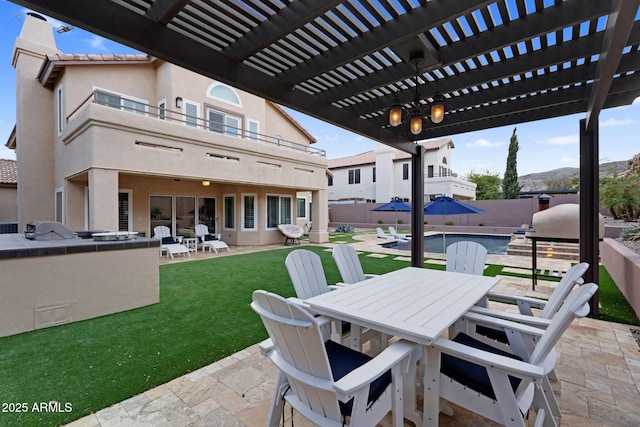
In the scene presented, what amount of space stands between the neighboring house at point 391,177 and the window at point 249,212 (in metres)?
14.6

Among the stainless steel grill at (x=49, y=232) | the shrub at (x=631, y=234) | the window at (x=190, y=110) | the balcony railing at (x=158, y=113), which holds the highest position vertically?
the window at (x=190, y=110)

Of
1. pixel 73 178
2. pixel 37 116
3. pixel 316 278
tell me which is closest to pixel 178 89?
pixel 73 178

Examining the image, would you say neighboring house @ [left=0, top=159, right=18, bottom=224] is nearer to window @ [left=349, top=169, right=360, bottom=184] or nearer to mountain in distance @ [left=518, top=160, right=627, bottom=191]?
window @ [left=349, top=169, right=360, bottom=184]

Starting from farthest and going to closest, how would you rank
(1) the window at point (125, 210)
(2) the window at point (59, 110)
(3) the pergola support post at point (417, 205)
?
(1) the window at point (125, 210), (2) the window at point (59, 110), (3) the pergola support post at point (417, 205)

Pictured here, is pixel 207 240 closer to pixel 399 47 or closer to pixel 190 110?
pixel 190 110

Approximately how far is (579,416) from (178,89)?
41.0ft

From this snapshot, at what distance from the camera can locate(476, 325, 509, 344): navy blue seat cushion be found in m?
2.76

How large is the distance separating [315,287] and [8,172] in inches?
801

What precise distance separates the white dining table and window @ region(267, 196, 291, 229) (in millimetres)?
10304

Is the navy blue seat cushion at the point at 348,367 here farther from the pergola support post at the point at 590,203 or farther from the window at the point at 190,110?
the window at the point at 190,110

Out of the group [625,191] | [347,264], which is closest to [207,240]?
[347,264]

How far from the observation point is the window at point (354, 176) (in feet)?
97.0

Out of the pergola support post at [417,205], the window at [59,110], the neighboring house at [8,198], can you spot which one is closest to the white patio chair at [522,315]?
the pergola support post at [417,205]

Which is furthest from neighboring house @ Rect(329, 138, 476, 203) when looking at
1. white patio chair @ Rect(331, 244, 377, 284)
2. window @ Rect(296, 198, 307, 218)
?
white patio chair @ Rect(331, 244, 377, 284)
